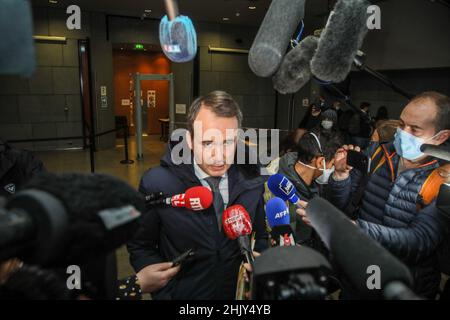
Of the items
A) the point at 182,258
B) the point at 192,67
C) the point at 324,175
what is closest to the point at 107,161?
the point at 192,67

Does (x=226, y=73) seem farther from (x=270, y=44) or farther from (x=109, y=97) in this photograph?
(x=270, y=44)

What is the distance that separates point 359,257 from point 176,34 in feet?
2.84

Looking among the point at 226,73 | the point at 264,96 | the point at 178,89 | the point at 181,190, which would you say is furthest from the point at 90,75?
the point at 181,190

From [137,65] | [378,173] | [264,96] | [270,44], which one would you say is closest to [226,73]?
[264,96]

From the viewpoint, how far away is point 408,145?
1700mm

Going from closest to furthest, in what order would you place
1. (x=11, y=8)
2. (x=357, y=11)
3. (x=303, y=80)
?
(x=11, y=8)
(x=357, y=11)
(x=303, y=80)

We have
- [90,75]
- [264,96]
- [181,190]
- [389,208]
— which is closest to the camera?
[181,190]

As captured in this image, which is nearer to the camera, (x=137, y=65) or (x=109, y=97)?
(x=109, y=97)

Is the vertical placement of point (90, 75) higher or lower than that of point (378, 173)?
higher

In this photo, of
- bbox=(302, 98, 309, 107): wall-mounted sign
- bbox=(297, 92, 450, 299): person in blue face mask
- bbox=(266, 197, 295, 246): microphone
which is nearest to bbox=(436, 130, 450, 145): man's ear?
bbox=(297, 92, 450, 299): person in blue face mask

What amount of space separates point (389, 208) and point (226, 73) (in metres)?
9.45

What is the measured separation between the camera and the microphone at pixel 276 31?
98cm
